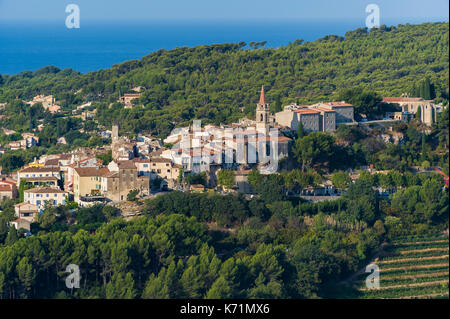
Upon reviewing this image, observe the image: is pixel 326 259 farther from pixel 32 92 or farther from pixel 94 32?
pixel 94 32

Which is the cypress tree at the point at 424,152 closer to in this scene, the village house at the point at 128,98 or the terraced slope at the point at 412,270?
the terraced slope at the point at 412,270

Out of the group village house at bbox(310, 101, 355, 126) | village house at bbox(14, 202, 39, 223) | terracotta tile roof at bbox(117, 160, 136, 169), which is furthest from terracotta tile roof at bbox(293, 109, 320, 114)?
village house at bbox(14, 202, 39, 223)

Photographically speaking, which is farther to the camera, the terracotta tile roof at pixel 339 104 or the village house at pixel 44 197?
the terracotta tile roof at pixel 339 104

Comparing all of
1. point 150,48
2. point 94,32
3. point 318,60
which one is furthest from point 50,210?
point 94,32

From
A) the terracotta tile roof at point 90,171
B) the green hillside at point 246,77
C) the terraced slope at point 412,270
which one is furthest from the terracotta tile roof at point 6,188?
the terraced slope at point 412,270

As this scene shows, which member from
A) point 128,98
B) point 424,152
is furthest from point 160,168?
point 128,98

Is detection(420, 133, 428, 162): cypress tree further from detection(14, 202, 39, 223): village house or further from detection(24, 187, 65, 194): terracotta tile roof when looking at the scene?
detection(14, 202, 39, 223): village house
